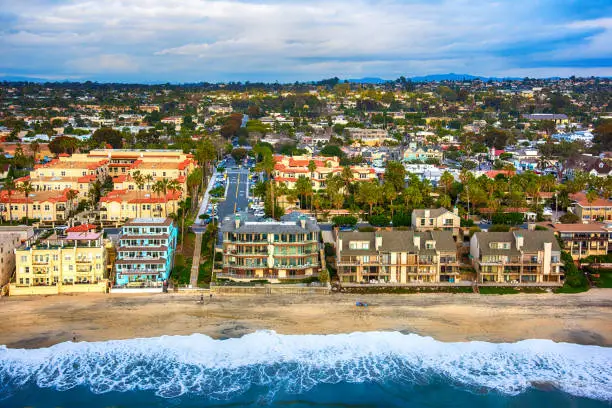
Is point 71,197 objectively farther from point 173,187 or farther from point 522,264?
point 522,264

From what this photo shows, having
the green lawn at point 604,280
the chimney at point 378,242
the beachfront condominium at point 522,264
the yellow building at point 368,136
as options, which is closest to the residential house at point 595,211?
the green lawn at point 604,280

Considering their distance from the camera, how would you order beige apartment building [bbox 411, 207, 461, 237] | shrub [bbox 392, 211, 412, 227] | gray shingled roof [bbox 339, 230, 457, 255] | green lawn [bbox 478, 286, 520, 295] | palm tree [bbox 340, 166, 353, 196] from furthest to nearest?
palm tree [bbox 340, 166, 353, 196] → shrub [bbox 392, 211, 412, 227] → beige apartment building [bbox 411, 207, 461, 237] → gray shingled roof [bbox 339, 230, 457, 255] → green lawn [bbox 478, 286, 520, 295]

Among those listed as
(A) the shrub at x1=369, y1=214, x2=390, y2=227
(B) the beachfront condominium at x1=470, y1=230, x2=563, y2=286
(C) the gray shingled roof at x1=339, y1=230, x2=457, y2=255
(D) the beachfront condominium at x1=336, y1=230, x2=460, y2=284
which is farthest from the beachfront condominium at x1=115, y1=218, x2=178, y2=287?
(B) the beachfront condominium at x1=470, y1=230, x2=563, y2=286

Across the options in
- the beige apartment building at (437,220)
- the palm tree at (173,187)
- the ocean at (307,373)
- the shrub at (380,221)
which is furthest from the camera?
the palm tree at (173,187)

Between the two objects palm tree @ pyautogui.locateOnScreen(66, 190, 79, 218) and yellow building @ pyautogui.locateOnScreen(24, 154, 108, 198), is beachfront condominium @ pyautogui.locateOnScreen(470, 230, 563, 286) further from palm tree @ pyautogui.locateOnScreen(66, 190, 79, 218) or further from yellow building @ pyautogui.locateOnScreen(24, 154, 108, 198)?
yellow building @ pyautogui.locateOnScreen(24, 154, 108, 198)

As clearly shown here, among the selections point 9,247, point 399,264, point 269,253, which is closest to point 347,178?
point 399,264

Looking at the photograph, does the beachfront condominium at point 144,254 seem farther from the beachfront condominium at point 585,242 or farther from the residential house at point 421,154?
the residential house at point 421,154
